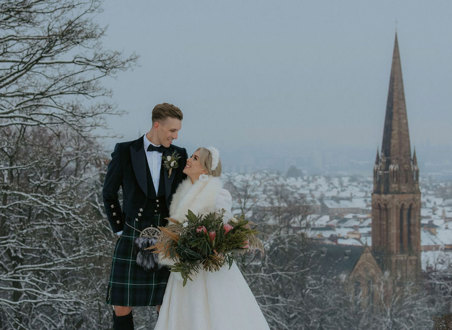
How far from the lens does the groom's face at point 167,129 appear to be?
13.7 feet

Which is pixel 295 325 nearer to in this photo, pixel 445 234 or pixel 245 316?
pixel 245 316

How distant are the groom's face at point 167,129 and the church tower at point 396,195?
65.4 metres

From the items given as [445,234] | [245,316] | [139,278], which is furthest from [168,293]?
[445,234]

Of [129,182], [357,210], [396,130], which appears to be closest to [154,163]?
[129,182]

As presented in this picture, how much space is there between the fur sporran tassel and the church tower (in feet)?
214

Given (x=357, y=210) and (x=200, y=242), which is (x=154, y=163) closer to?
(x=200, y=242)

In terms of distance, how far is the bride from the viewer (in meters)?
4.07

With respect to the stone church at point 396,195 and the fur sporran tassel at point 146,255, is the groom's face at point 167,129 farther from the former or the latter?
the stone church at point 396,195

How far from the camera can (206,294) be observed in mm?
4152

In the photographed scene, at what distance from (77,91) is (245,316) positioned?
24.0 feet

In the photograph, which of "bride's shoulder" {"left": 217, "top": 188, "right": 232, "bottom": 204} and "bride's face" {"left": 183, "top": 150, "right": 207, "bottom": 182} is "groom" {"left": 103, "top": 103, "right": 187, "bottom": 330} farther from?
"bride's shoulder" {"left": 217, "top": 188, "right": 232, "bottom": 204}

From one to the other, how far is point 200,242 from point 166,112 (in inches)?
34.1

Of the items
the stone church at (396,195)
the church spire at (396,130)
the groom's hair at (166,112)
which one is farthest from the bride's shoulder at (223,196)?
the church spire at (396,130)

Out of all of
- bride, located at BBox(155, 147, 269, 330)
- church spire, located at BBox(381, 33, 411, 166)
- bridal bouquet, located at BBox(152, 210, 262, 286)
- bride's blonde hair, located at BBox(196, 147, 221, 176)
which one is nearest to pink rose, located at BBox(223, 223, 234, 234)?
bridal bouquet, located at BBox(152, 210, 262, 286)
